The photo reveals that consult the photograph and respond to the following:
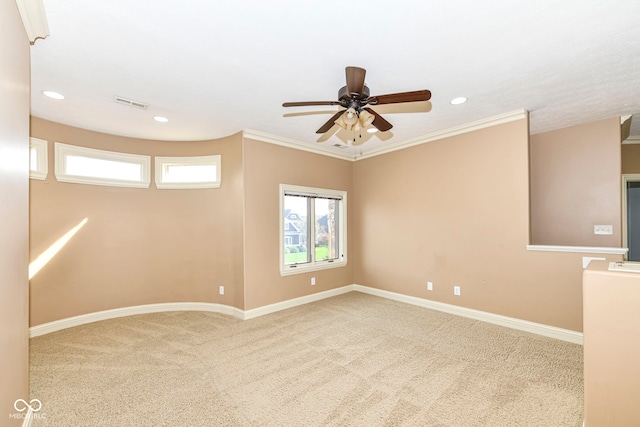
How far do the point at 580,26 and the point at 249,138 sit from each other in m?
3.62

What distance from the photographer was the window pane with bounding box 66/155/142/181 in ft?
12.5

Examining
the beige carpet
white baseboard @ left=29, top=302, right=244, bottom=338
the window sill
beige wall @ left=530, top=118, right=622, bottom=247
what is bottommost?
the beige carpet

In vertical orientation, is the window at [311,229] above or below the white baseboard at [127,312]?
above

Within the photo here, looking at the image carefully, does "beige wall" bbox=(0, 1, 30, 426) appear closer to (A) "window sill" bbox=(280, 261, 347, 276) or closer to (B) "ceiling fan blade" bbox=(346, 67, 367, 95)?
(B) "ceiling fan blade" bbox=(346, 67, 367, 95)

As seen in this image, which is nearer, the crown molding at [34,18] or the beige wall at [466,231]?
the crown molding at [34,18]

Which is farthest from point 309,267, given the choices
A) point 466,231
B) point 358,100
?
point 358,100

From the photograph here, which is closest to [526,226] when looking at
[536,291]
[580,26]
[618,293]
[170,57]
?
[536,291]

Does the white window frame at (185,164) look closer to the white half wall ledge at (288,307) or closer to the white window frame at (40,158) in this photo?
Answer: the white window frame at (40,158)

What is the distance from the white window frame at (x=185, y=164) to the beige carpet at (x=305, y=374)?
2.08 metres

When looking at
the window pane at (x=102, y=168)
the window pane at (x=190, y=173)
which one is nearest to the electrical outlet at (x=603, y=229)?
the window pane at (x=190, y=173)

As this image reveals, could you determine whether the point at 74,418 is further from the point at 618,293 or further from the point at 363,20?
the point at 618,293

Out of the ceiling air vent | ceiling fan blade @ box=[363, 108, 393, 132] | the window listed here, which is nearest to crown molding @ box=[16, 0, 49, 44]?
the ceiling air vent

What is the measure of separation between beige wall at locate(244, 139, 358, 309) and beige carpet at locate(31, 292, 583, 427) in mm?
623

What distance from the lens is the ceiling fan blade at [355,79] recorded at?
2.01 metres
